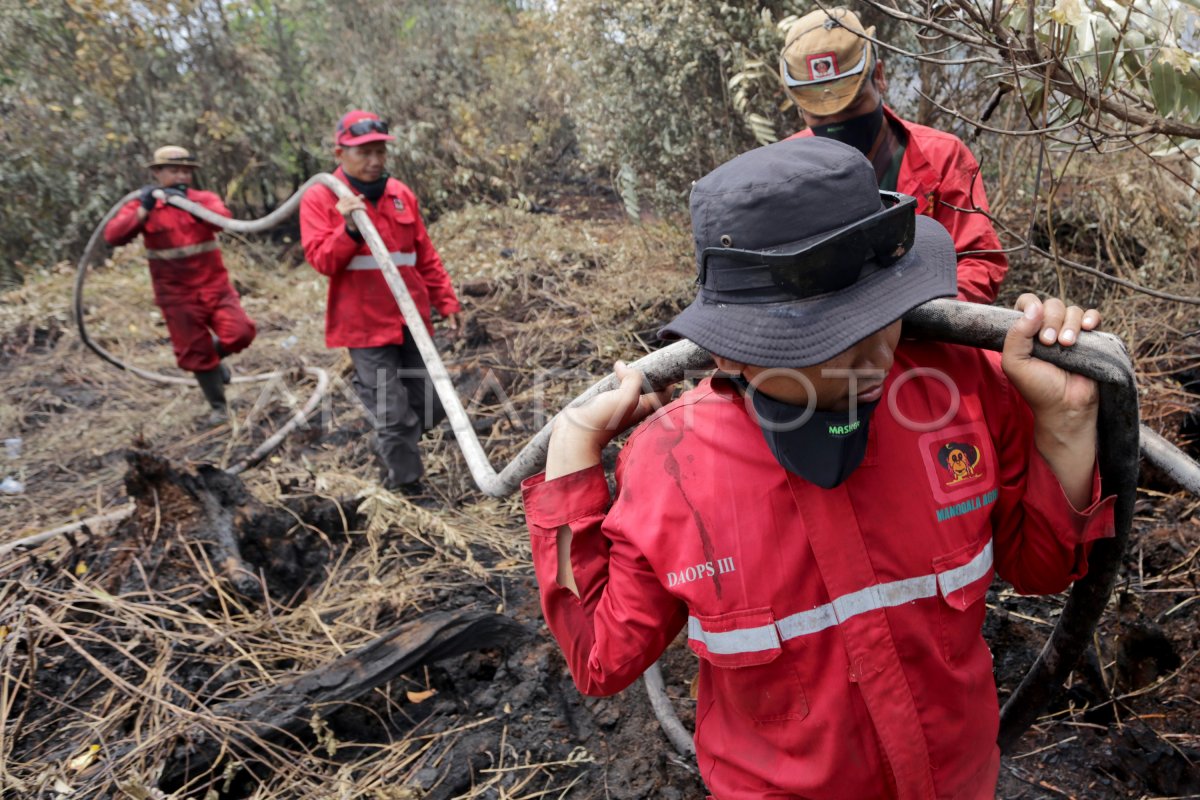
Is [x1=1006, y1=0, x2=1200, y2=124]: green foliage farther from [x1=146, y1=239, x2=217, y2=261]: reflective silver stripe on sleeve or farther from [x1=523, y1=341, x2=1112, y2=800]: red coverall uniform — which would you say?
[x1=146, y1=239, x2=217, y2=261]: reflective silver stripe on sleeve

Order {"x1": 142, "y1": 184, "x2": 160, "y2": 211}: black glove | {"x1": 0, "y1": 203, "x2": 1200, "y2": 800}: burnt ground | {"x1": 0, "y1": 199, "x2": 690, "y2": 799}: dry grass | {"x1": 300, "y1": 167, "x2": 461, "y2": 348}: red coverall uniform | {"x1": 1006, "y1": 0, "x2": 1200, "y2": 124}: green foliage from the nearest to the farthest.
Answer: {"x1": 1006, "y1": 0, "x2": 1200, "y2": 124}: green foliage → {"x1": 0, "y1": 203, "x2": 1200, "y2": 800}: burnt ground → {"x1": 0, "y1": 199, "x2": 690, "y2": 799}: dry grass → {"x1": 300, "y1": 167, "x2": 461, "y2": 348}: red coverall uniform → {"x1": 142, "y1": 184, "x2": 160, "y2": 211}: black glove

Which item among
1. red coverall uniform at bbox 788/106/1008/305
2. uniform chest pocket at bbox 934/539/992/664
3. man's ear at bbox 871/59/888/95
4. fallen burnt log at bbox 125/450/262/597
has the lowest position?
fallen burnt log at bbox 125/450/262/597

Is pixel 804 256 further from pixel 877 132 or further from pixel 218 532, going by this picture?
pixel 218 532

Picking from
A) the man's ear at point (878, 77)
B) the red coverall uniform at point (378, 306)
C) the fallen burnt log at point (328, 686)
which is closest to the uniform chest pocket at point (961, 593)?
the man's ear at point (878, 77)

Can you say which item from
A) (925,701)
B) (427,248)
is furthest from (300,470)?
(925,701)

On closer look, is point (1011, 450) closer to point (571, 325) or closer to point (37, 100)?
point (571, 325)

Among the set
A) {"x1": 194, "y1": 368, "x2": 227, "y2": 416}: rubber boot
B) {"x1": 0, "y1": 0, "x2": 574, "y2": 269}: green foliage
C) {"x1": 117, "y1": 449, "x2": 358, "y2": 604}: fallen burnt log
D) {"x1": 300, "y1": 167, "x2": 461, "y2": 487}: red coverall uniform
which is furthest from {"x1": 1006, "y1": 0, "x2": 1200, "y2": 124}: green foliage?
{"x1": 0, "y1": 0, "x2": 574, "y2": 269}: green foliage

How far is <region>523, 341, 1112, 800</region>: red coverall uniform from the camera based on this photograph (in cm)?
123

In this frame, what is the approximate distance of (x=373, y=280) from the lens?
4.55 metres

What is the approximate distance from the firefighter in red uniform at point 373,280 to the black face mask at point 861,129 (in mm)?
2660

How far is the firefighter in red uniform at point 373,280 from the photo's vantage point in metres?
4.48

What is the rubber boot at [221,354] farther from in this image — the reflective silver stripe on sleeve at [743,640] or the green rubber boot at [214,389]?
the reflective silver stripe on sleeve at [743,640]

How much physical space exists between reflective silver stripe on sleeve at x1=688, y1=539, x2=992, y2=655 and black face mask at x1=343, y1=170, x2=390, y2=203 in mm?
3903

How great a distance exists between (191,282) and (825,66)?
530cm
